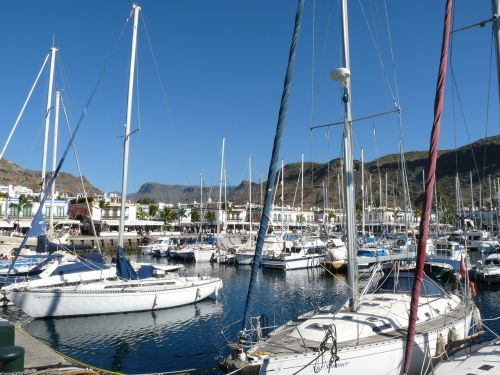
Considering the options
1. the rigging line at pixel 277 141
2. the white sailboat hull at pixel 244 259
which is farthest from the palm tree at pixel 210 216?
the rigging line at pixel 277 141

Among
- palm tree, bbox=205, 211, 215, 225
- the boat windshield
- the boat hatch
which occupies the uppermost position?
palm tree, bbox=205, 211, 215, 225

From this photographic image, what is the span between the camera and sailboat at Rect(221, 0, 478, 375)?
33.8 ft

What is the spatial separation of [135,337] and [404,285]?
11.9 m

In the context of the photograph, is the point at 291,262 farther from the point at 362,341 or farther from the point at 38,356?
the point at 38,356

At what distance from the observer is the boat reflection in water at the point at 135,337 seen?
1641 centimetres

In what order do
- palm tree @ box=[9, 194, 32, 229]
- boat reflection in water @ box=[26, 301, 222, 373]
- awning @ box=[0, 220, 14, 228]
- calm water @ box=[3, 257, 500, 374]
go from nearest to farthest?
boat reflection in water @ box=[26, 301, 222, 373]
calm water @ box=[3, 257, 500, 374]
awning @ box=[0, 220, 14, 228]
palm tree @ box=[9, 194, 32, 229]

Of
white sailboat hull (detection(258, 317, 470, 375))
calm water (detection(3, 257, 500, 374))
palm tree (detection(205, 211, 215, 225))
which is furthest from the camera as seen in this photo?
palm tree (detection(205, 211, 215, 225))

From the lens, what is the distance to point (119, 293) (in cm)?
2277

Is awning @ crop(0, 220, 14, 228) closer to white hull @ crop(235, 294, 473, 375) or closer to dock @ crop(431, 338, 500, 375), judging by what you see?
white hull @ crop(235, 294, 473, 375)

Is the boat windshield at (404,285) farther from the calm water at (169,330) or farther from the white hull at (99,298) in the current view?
the white hull at (99,298)

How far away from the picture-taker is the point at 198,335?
20453 millimetres

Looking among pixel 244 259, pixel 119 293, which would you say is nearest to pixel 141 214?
pixel 244 259

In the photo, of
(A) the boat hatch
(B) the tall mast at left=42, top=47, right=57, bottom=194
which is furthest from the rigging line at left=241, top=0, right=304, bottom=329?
(B) the tall mast at left=42, top=47, right=57, bottom=194

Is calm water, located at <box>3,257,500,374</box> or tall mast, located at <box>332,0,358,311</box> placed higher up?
tall mast, located at <box>332,0,358,311</box>
